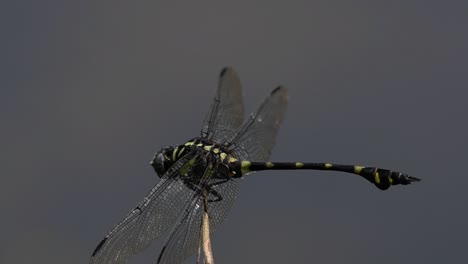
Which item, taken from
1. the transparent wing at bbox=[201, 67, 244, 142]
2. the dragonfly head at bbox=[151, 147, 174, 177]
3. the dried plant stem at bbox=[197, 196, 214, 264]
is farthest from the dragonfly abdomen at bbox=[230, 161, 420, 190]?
the dried plant stem at bbox=[197, 196, 214, 264]

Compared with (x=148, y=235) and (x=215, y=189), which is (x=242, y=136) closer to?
(x=215, y=189)

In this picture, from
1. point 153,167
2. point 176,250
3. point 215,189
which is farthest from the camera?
point 153,167

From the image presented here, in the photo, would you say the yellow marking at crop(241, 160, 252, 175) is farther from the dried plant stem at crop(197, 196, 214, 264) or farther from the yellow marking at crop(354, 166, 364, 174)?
the yellow marking at crop(354, 166, 364, 174)

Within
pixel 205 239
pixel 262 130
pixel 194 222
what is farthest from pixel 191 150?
pixel 262 130

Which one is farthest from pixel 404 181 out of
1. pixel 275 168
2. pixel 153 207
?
pixel 153 207

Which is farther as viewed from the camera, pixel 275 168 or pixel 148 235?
pixel 275 168

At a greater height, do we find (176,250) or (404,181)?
(404,181)
